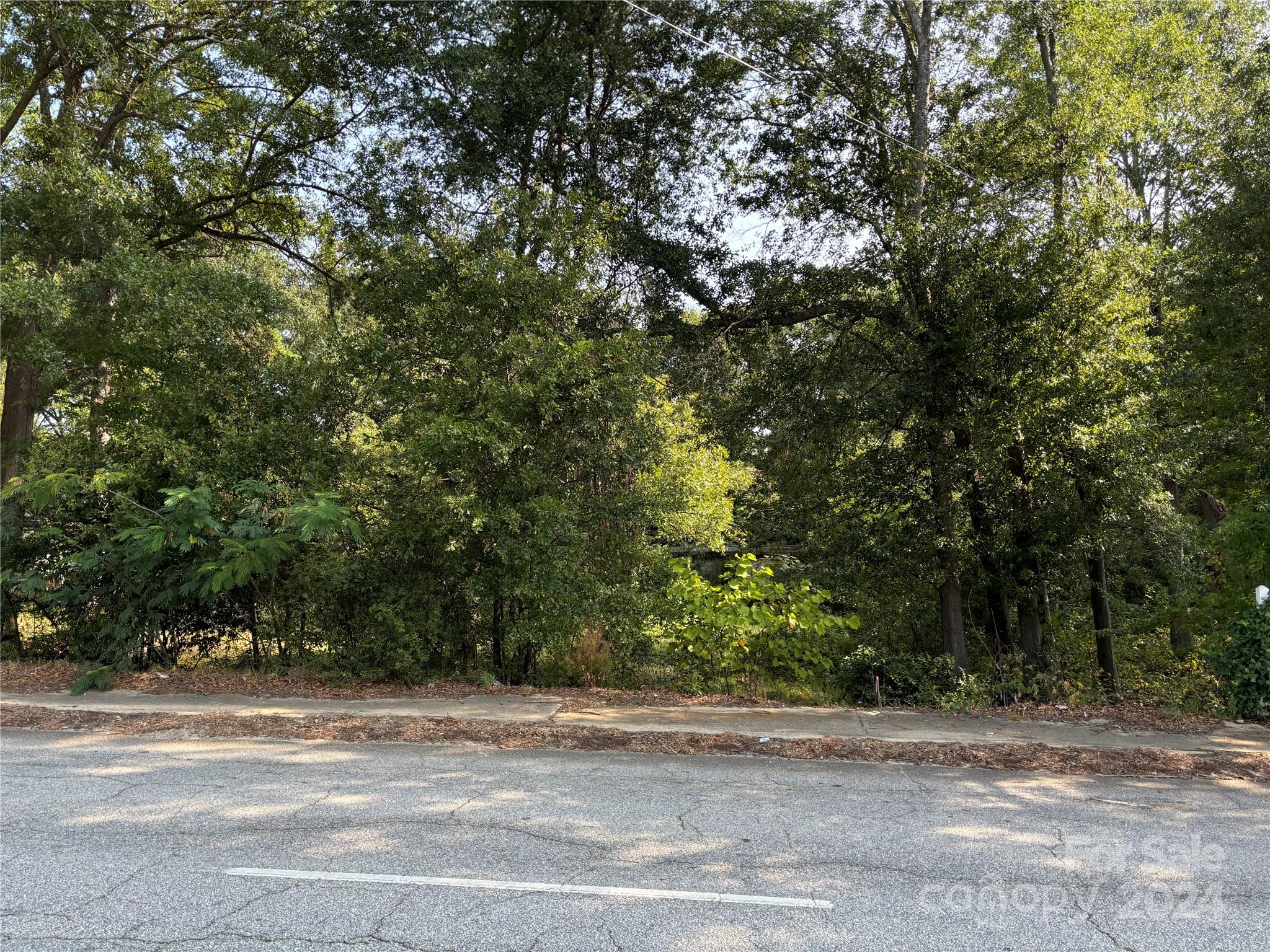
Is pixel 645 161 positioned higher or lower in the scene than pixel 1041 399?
higher

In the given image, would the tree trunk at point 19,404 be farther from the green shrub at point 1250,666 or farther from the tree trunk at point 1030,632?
the green shrub at point 1250,666

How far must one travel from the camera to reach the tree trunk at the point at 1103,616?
12047 mm

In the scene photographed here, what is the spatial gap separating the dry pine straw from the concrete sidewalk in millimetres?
175

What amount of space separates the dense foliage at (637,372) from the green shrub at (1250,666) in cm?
4

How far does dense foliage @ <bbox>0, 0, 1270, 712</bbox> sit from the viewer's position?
1041 centimetres

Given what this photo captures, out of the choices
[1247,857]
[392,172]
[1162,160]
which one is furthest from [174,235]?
[1162,160]

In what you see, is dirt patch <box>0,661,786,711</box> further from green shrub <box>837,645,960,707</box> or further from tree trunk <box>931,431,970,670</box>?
tree trunk <box>931,431,970,670</box>

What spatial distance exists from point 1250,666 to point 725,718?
19.2ft

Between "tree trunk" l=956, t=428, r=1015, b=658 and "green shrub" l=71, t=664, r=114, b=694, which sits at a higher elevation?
"tree trunk" l=956, t=428, r=1015, b=658

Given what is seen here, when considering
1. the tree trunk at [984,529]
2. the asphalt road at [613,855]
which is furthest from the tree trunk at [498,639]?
the tree trunk at [984,529]

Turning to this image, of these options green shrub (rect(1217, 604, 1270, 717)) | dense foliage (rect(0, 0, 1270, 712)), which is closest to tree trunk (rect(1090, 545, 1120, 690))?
dense foliage (rect(0, 0, 1270, 712))

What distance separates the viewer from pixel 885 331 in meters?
12.3

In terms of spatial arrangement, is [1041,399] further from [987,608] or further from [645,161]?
[645,161]

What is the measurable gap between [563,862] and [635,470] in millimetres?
6642
